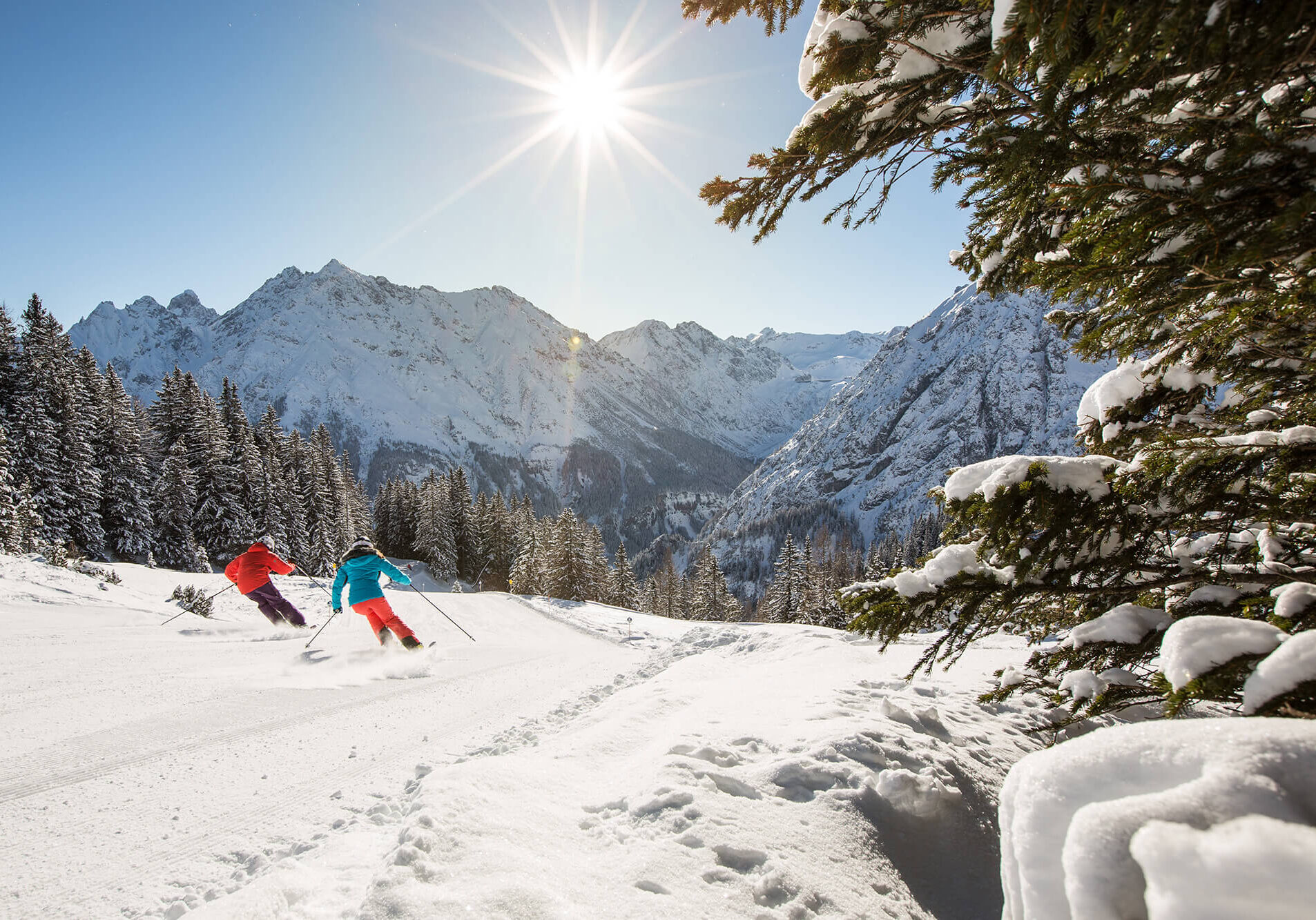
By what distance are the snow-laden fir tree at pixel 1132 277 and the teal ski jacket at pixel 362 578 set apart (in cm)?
867

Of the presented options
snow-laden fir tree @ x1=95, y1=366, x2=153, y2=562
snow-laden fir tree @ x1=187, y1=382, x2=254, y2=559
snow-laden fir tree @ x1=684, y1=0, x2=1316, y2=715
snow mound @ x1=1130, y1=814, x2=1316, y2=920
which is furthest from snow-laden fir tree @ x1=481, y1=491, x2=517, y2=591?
snow mound @ x1=1130, y1=814, x2=1316, y2=920

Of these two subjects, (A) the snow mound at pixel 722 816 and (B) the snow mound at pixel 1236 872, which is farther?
(A) the snow mound at pixel 722 816

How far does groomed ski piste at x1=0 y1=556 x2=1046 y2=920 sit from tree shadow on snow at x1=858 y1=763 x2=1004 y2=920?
0.02 metres

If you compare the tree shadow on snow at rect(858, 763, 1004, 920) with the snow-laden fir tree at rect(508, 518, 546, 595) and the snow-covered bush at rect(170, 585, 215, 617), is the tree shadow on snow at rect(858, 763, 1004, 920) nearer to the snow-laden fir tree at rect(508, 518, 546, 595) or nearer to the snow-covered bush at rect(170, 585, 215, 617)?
the snow-covered bush at rect(170, 585, 215, 617)

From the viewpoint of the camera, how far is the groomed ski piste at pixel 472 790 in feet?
8.50

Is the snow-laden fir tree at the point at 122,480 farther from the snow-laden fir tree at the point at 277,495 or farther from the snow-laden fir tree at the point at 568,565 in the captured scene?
the snow-laden fir tree at the point at 568,565

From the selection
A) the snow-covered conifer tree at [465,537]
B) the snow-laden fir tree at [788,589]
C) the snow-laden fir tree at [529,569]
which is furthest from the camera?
the snow-covered conifer tree at [465,537]

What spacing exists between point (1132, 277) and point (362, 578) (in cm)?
1058

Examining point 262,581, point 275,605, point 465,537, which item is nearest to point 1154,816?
point 262,581

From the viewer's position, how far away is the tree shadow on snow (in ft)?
9.75

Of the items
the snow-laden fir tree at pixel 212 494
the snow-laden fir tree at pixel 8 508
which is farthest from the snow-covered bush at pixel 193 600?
the snow-laden fir tree at pixel 212 494

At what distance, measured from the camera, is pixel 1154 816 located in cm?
105

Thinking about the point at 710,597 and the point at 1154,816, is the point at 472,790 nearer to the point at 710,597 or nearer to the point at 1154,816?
the point at 1154,816

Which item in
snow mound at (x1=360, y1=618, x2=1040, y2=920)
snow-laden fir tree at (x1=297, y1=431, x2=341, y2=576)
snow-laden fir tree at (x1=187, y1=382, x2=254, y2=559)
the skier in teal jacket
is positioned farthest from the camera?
snow-laden fir tree at (x1=297, y1=431, x2=341, y2=576)
